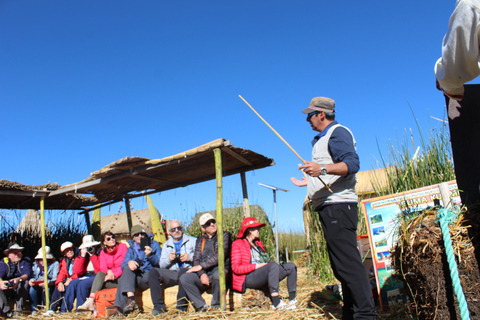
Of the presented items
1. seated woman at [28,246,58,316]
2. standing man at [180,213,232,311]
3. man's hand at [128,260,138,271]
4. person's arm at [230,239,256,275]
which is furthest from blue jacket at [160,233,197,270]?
seated woman at [28,246,58,316]

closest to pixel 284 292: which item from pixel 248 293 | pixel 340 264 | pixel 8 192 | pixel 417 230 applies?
pixel 248 293

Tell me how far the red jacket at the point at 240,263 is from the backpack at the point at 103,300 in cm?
216

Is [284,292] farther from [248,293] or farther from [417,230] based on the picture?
[417,230]

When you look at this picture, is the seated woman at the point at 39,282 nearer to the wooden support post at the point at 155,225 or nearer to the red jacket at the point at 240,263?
the wooden support post at the point at 155,225

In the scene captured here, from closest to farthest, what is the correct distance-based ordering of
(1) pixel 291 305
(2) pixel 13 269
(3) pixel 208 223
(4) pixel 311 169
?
(4) pixel 311 169 → (1) pixel 291 305 → (3) pixel 208 223 → (2) pixel 13 269

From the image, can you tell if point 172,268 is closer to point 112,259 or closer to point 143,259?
point 143,259

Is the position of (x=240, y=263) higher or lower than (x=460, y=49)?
lower

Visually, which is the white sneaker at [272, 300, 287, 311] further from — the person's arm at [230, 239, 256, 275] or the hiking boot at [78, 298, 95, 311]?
the hiking boot at [78, 298, 95, 311]

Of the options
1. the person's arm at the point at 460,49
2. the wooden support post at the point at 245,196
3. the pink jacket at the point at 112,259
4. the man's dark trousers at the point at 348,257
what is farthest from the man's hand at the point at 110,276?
the person's arm at the point at 460,49

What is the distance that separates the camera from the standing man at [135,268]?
19.5 feet

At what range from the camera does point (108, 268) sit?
270 inches

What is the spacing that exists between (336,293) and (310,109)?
118 inches

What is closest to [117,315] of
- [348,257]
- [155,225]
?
[348,257]

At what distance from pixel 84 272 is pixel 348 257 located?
250 inches
